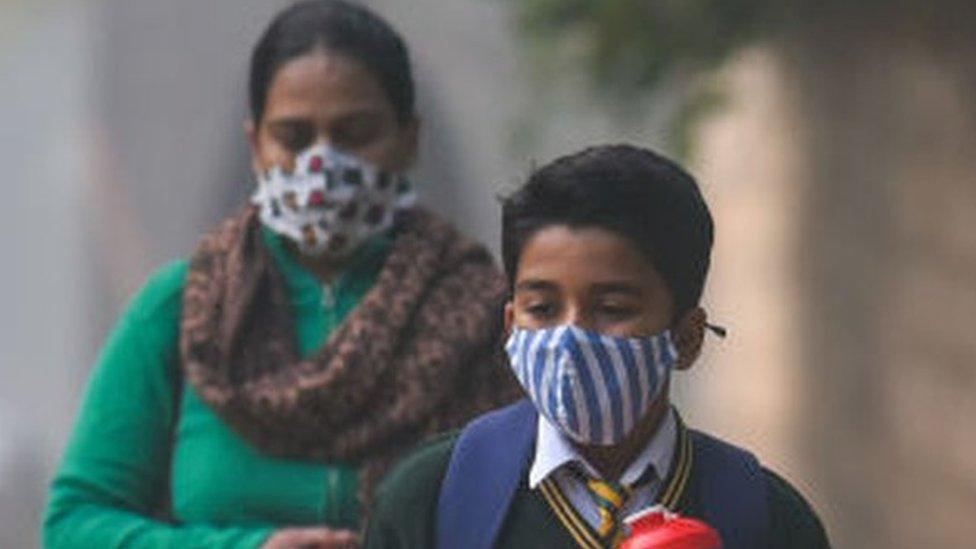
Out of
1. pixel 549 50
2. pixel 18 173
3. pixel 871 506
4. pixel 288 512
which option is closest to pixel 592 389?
pixel 288 512

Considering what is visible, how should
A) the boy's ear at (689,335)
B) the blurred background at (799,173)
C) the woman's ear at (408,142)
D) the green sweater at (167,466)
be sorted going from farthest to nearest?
the blurred background at (799,173)
the woman's ear at (408,142)
the green sweater at (167,466)
the boy's ear at (689,335)

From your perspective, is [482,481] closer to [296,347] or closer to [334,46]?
[296,347]

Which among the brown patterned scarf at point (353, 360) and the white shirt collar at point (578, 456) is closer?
the white shirt collar at point (578, 456)

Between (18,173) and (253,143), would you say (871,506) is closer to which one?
(253,143)

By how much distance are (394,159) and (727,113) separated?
11.8 feet

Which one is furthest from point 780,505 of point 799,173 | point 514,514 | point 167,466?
point 799,173

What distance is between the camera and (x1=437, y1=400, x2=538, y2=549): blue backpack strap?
345cm

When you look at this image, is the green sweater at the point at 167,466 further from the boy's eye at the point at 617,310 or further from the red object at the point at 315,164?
the boy's eye at the point at 617,310

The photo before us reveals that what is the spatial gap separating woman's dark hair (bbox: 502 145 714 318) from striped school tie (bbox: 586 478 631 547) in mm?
229

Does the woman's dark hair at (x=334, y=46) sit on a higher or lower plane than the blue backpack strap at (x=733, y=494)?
higher

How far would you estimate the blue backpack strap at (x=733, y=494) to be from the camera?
11.2 ft

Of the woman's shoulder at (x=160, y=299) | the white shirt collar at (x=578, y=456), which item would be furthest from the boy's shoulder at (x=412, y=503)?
the woman's shoulder at (x=160, y=299)

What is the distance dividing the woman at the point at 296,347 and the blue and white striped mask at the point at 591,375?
83 cm

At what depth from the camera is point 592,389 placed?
3.43 m
